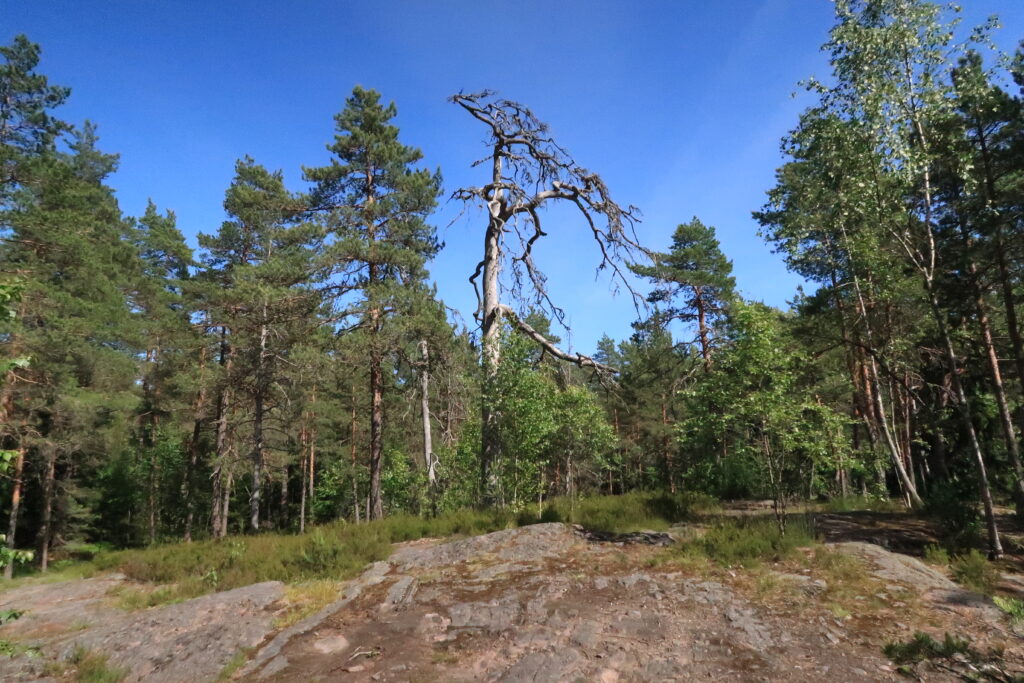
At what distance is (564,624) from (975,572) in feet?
21.4

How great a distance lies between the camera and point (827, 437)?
1017cm

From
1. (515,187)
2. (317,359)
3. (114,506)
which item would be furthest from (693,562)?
(114,506)

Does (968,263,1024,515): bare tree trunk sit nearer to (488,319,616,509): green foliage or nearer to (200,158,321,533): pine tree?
(488,319,616,509): green foliage

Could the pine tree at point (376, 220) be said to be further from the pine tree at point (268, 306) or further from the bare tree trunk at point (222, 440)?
the bare tree trunk at point (222, 440)

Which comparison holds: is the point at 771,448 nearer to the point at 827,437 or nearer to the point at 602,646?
the point at 827,437

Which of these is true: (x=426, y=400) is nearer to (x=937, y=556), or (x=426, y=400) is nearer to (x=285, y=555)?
(x=285, y=555)

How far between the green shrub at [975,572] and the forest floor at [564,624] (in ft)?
0.57

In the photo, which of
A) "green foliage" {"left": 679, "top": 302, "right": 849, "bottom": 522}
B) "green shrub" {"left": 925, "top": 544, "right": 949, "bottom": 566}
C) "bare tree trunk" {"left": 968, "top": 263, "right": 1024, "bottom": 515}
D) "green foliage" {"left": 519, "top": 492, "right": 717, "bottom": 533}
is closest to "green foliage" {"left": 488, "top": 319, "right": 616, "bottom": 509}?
"green foliage" {"left": 519, "top": 492, "right": 717, "bottom": 533}

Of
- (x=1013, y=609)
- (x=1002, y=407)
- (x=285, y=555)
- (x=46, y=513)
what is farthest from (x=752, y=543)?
(x=46, y=513)

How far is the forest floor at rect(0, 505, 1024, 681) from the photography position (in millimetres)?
5152

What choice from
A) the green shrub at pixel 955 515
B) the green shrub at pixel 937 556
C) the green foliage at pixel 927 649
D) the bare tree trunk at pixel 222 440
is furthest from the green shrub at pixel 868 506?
the bare tree trunk at pixel 222 440

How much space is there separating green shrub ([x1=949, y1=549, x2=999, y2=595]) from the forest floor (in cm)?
17

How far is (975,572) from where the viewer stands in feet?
24.8

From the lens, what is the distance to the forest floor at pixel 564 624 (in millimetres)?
5152
